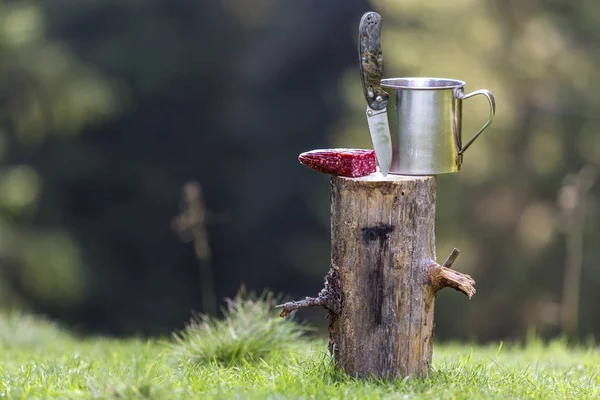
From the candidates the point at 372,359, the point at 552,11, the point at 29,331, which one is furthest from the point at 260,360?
the point at 552,11

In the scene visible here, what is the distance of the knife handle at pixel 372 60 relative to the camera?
2.71m

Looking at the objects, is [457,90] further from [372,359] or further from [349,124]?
[349,124]

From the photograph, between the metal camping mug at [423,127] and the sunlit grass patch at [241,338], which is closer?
the metal camping mug at [423,127]

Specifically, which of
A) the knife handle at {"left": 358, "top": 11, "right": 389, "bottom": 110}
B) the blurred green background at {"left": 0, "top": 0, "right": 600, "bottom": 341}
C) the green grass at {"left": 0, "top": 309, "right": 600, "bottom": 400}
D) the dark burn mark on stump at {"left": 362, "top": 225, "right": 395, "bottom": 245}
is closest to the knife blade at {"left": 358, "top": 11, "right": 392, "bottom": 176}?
the knife handle at {"left": 358, "top": 11, "right": 389, "bottom": 110}

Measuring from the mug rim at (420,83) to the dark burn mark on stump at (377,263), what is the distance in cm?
48

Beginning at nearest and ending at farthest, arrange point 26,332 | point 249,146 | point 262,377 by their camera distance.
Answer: point 262,377, point 26,332, point 249,146

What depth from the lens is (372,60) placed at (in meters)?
2.75

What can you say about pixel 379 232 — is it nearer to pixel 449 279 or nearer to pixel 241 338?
pixel 449 279

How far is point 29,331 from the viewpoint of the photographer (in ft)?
15.5

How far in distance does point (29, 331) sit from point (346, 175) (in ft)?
8.93

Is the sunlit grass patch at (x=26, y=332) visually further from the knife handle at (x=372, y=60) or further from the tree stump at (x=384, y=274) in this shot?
the knife handle at (x=372, y=60)

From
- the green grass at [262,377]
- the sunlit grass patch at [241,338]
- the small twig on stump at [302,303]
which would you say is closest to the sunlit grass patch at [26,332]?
the green grass at [262,377]

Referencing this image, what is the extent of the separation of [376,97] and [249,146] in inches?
328

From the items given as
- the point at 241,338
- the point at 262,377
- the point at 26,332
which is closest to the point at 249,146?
the point at 26,332
